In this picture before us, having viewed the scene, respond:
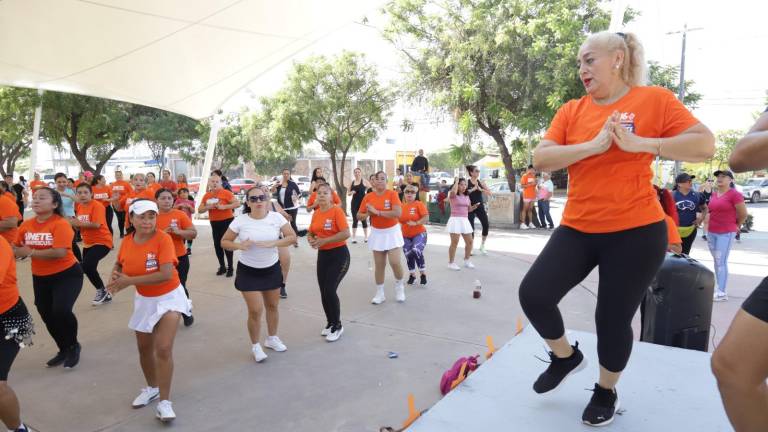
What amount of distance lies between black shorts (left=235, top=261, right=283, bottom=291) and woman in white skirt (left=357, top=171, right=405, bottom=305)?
6.72ft

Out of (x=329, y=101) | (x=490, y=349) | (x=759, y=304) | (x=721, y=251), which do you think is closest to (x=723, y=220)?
(x=721, y=251)

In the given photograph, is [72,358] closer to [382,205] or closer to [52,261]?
[52,261]

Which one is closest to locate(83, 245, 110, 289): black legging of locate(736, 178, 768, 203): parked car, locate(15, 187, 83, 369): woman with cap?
locate(15, 187, 83, 369): woman with cap

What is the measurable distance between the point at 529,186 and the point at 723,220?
25.7 feet

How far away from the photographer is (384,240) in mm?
6570

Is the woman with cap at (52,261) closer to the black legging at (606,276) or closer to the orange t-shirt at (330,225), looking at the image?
the orange t-shirt at (330,225)

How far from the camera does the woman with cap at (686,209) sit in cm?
693

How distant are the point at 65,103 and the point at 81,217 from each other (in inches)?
652

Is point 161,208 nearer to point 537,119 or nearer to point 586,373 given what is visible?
point 586,373

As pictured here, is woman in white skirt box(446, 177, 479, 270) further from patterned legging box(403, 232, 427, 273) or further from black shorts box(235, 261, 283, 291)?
black shorts box(235, 261, 283, 291)

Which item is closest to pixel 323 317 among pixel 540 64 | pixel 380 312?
pixel 380 312

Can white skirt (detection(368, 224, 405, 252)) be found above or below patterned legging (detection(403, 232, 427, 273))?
above

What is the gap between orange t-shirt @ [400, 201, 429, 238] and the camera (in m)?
7.52

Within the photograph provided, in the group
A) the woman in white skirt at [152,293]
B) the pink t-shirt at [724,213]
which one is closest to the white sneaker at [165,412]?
the woman in white skirt at [152,293]
